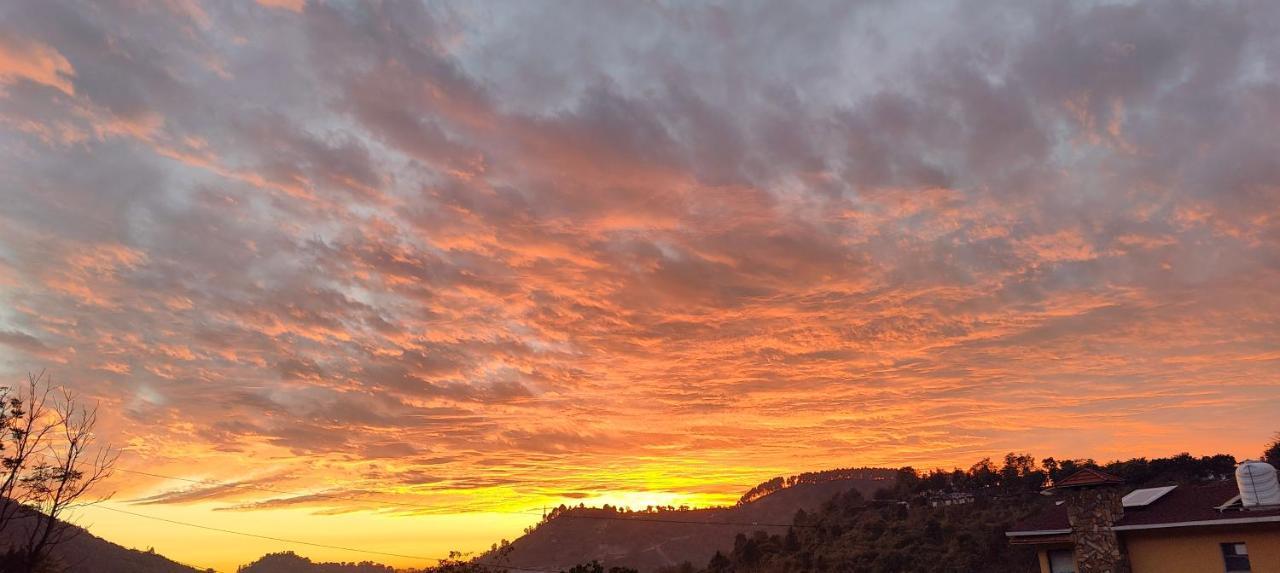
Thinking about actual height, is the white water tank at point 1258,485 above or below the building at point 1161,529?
above

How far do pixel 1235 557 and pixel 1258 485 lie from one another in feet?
10.4

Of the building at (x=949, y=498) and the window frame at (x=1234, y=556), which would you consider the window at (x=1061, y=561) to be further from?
the building at (x=949, y=498)

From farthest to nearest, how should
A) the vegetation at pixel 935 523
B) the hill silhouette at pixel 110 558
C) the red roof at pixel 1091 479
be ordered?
the hill silhouette at pixel 110 558 < the vegetation at pixel 935 523 < the red roof at pixel 1091 479

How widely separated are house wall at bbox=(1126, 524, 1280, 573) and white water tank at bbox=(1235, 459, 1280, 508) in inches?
46.8

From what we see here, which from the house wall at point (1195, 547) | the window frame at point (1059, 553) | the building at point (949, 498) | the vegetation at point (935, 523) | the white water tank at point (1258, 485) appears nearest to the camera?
the house wall at point (1195, 547)

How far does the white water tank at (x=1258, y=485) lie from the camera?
2962 centimetres

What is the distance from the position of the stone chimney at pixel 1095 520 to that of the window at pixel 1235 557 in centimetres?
354

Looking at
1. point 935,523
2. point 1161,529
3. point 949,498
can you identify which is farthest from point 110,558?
point 1161,529

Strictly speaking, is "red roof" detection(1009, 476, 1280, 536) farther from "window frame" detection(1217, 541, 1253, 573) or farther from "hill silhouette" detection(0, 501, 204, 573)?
"hill silhouette" detection(0, 501, 204, 573)

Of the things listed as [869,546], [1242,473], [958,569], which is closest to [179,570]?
[869,546]

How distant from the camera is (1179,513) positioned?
1251 inches

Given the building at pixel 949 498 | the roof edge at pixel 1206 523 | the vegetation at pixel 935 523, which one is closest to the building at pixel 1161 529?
the roof edge at pixel 1206 523

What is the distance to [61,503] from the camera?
26.4m

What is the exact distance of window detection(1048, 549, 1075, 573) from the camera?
34.0 meters
